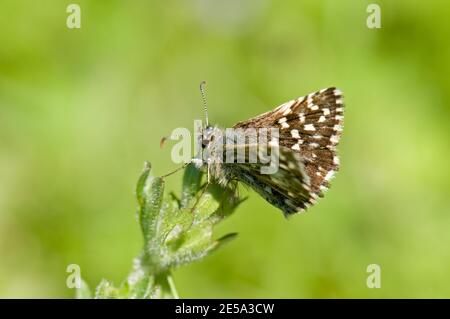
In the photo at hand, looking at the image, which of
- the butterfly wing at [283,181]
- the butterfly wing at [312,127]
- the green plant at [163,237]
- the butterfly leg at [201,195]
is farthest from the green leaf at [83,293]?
the butterfly wing at [312,127]

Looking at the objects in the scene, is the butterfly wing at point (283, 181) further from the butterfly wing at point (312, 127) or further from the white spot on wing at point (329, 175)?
the white spot on wing at point (329, 175)

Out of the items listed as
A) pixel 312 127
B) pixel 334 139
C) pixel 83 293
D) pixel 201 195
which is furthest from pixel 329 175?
pixel 83 293

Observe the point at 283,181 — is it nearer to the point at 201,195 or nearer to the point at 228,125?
the point at 201,195

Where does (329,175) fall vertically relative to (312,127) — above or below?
below

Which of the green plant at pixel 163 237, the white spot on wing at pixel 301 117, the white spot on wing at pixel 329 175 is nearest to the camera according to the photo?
the green plant at pixel 163 237

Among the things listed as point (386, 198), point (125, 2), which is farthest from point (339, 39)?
point (125, 2)
